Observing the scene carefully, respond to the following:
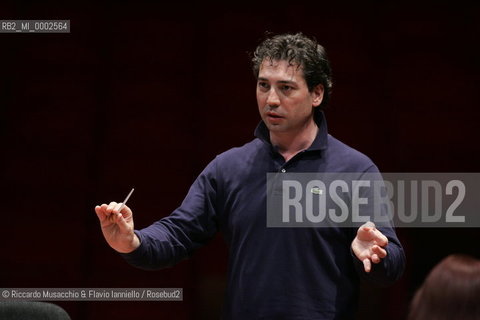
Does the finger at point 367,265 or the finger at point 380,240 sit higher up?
the finger at point 380,240

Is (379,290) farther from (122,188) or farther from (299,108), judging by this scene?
(299,108)

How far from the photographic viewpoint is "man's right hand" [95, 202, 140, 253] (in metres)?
1.59

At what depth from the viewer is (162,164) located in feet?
9.90

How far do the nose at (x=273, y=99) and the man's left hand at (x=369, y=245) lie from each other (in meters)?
0.38

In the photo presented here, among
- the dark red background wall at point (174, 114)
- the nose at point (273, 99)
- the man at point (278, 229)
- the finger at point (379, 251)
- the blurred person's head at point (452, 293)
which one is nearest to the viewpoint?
the blurred person's head at point (452, 293)

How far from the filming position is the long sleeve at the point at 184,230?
169cm

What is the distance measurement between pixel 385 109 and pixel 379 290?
74 cm

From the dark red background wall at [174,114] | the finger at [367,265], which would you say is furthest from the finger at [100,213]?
the dark red background wall at [174,114]

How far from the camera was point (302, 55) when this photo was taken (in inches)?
71.1

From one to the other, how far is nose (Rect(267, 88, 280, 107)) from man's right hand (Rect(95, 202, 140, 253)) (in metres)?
0.42

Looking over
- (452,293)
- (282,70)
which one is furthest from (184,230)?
(452,293)

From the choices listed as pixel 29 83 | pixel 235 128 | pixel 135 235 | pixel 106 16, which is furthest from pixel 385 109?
pixel 135 235

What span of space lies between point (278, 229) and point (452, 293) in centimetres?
57

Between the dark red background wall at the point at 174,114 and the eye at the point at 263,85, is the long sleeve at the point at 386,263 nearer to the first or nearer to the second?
the eye at the point at 263,85
